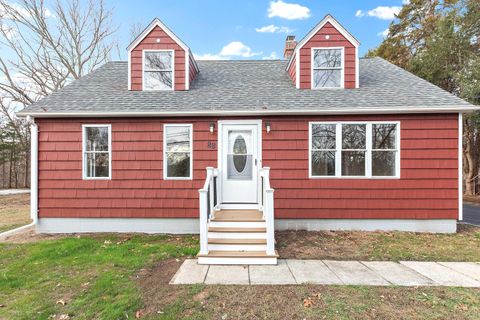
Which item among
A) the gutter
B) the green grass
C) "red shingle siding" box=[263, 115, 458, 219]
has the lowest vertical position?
the green grass

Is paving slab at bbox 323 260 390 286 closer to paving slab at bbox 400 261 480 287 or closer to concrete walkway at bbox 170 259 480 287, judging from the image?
concrete walkway at bbox 170 259 480 287

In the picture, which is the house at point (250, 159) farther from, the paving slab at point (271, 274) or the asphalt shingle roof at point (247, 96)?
the paving slab at point (271, 274)

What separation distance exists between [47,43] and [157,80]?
13291 mm

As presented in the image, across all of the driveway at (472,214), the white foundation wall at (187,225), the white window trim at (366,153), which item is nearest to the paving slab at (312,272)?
the white foundation wall at (187,225)

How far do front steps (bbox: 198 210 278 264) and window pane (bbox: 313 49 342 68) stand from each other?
15.9 ft

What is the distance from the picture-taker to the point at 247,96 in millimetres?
7023

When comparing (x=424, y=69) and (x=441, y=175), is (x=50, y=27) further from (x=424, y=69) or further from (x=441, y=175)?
(x=424, y=69)

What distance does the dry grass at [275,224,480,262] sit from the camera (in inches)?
192

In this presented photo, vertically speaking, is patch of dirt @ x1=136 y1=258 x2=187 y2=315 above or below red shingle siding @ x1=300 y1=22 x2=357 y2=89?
below

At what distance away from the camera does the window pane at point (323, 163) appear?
21.7ft

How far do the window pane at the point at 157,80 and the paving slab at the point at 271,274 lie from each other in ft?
18.6

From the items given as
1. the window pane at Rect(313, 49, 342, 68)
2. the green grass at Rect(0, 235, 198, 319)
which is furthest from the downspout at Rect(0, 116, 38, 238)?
the window pane at Rect(313, 49, 342, 68)

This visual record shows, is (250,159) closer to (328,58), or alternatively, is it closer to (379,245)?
(379,245)

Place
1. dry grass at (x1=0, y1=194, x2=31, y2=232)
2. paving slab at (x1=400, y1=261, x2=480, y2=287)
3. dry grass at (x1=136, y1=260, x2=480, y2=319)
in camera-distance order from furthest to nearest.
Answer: dry grass at (x1=0, y1=194, x2=31, y2=232), paving slab at (x1=400, y1=261, x2=480, y2=287), dry grass at (x1=136, y1=260, x2=480, y2=319)
